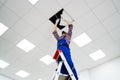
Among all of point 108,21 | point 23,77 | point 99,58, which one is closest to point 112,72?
point 99,58

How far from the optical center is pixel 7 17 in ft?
13.8

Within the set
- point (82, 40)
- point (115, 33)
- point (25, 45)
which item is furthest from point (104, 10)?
point (25, 45)

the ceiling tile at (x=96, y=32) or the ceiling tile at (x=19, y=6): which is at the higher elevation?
the ceiling tile at (x=19, y=6)

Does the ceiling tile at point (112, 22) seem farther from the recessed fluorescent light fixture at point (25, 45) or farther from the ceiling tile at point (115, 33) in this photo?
the recessed fluorescent light fixture at point (25, 45)

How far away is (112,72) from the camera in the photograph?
5.30 metres

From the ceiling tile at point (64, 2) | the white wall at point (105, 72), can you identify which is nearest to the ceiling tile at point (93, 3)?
the ceiling tile at point (64, 2)

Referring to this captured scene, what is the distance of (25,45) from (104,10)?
3.06 metres

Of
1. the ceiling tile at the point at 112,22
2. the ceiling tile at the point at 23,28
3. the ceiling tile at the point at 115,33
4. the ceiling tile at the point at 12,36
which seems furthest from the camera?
the ceiling tile at the point at 12,36

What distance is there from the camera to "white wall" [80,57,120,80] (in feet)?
17.1

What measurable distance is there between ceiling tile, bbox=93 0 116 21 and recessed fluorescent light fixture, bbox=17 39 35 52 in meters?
2.61

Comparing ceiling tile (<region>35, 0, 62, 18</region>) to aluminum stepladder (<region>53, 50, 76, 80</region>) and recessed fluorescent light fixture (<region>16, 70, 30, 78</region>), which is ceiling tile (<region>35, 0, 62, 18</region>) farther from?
recessed fluorescent light fixture (<region>16, 70, 30, 78</region>)

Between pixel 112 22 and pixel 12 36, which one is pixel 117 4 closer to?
pixel 112 22

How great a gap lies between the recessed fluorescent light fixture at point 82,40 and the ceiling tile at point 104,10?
2.82ft

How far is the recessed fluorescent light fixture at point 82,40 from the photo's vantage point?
470 cm
